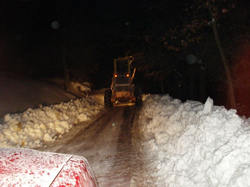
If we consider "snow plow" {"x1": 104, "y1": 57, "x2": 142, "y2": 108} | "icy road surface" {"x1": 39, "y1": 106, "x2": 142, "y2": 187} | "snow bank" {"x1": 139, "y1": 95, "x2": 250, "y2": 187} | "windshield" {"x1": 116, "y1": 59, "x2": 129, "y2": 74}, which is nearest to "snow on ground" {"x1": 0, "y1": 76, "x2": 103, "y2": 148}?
"icy road surface" {"x1": 39, "y1": 106, "x2": 142, "y2": 187}

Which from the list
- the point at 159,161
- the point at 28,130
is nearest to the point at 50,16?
the point at 28,130

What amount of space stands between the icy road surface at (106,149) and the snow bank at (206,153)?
70 cm

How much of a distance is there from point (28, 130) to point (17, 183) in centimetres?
790

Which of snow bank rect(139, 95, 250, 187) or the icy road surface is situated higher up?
snow bank rect(139, 95, 250, 187)

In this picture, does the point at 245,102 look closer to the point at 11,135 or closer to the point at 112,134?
the point at 112,134

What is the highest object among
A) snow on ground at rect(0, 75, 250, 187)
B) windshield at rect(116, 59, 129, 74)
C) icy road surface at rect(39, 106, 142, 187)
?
windshield at rect(116, 59, 129, 74)

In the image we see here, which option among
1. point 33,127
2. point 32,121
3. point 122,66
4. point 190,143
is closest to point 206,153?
point 190,143

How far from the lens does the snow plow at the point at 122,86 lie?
65.3 feet

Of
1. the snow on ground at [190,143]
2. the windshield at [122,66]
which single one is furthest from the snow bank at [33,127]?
the windshield at [122,66]

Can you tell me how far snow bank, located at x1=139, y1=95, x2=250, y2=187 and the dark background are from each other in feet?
18.4

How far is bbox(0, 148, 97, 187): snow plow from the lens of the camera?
7.77 ft

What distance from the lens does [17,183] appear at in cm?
231

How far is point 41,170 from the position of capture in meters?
2.60

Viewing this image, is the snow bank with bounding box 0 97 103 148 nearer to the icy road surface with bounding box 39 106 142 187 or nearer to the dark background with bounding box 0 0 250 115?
the icy road surface with bounding box 39 106 142 187
